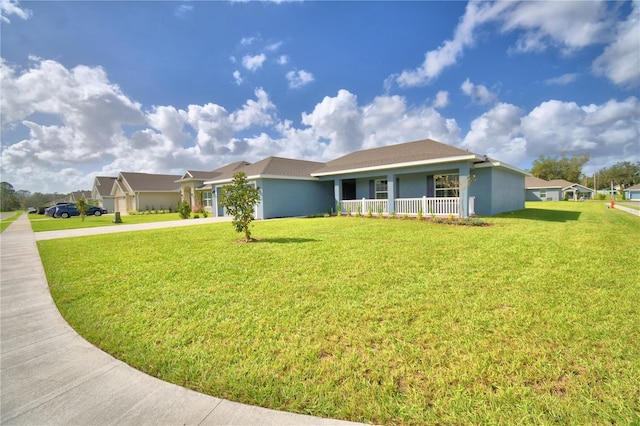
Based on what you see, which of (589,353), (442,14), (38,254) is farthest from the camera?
(442,14)

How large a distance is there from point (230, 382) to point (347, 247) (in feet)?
18.0

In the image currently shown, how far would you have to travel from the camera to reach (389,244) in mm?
7863

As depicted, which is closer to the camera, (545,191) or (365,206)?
(365,206)

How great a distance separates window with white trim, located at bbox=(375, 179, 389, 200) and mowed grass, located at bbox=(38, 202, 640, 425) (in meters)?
11.7

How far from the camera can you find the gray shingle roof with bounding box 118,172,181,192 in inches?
1396

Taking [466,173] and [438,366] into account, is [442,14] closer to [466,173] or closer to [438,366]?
[466,173]

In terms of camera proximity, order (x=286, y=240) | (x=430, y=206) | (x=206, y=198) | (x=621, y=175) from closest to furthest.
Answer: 1. (x=286, y=240)
2. (x=430, y=206)
3. (x=206, y=198)
4. (x=621, y=175)

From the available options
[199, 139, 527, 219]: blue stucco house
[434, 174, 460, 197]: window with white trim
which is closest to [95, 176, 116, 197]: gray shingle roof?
[199, 139, 527, 219]: blue stucco house

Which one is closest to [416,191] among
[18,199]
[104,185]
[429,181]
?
[429,181]

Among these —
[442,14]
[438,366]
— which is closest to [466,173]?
[442,14]

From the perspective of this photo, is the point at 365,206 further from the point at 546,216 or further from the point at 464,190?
the point at 546,216

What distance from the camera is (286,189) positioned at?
19438mm

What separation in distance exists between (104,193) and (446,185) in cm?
5333

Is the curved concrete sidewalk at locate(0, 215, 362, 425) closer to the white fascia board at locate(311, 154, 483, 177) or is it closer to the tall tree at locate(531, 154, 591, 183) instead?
the white fascia board at locate(311, 154, 483, 177)
